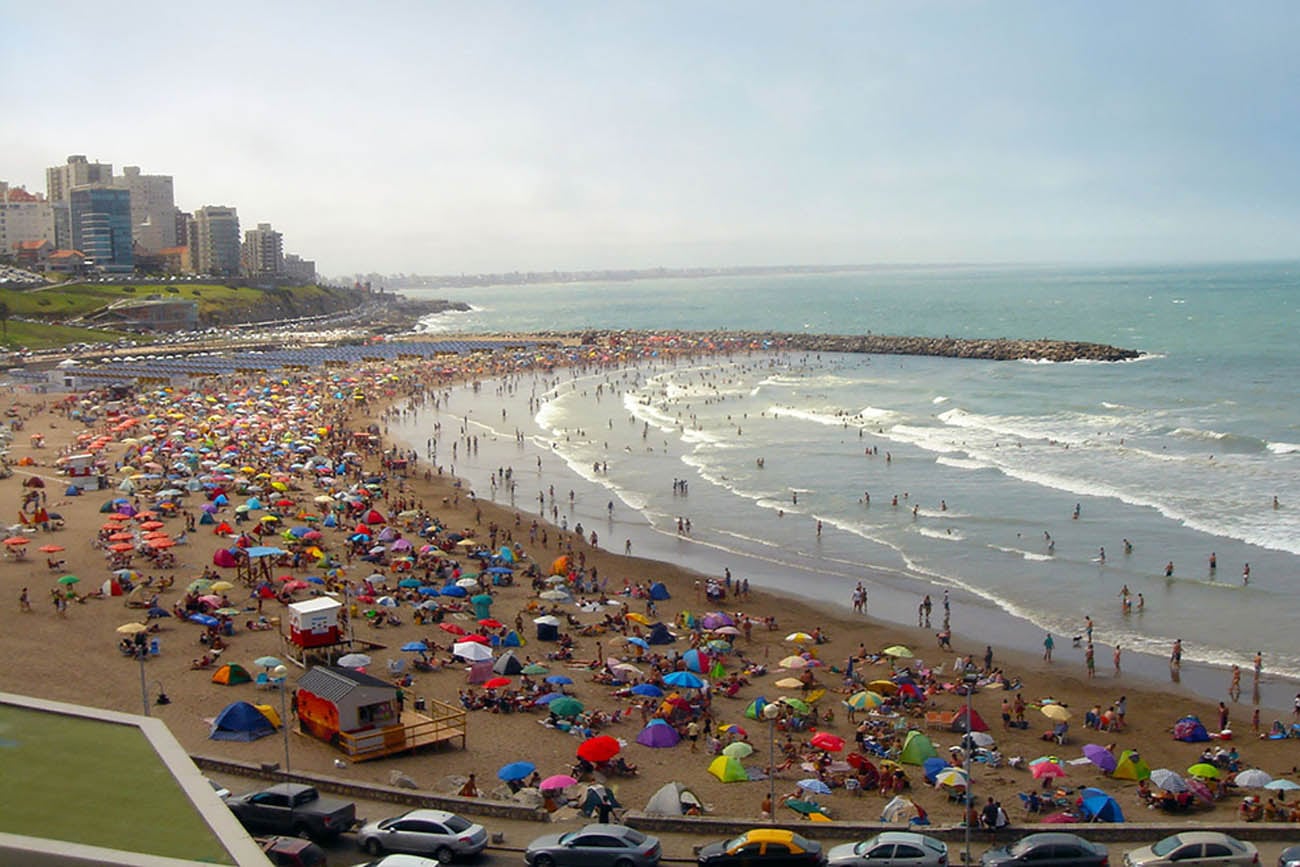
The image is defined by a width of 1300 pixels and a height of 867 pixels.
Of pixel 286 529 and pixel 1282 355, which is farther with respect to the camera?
pixel 1282 355

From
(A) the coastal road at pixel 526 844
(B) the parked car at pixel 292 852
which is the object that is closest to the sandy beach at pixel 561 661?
(A) the coastal road at pixel 526 844

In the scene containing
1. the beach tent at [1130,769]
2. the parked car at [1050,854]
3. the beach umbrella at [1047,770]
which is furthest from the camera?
the beach tent at [1130,769]

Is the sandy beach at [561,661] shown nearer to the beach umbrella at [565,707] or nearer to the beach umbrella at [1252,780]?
the beach umbrella at [1252,780]

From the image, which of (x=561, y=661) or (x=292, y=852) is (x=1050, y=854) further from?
(x=561, y=661)

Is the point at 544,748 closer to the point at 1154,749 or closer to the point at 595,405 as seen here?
the point at 1154,749

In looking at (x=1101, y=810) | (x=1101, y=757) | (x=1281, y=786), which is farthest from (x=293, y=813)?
(x=1281, y=786)

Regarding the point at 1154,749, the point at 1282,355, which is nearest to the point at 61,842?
the point at 1154,749

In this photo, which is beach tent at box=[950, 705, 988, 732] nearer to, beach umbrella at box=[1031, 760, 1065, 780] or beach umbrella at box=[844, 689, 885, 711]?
beach umbrella at box=[844, 689, 885, 711]
